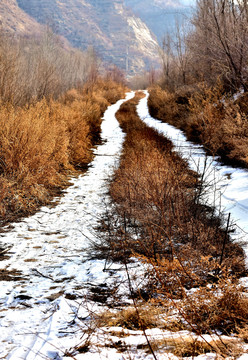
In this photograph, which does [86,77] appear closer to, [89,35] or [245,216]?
[245,216]

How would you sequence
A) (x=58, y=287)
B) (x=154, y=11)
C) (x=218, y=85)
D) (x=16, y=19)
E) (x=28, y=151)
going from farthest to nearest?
1. (x=154, y=11)
2. (x=16, y=19)
3. (x=218, y=85)
4. (x=28, y=151)
5. (x=58, y=287)

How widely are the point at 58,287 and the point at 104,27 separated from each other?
122740 millimetres

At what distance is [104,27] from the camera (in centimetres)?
10894

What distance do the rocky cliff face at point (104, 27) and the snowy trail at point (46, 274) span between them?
92.4 m

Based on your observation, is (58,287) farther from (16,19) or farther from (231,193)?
(16,19)

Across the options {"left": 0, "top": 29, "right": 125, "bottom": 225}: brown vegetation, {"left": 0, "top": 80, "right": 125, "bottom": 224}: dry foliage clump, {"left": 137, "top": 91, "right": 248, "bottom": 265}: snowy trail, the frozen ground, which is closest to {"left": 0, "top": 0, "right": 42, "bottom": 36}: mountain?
{"left": 0, "top": 29, "right": 125, "bottom": 225}: brown vegetation

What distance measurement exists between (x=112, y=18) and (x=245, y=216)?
12646 centimetres

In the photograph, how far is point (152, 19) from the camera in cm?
13775

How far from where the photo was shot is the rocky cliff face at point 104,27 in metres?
92.9

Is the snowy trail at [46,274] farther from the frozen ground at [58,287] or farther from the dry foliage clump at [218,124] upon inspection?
the dry foliage clump at [218,124]

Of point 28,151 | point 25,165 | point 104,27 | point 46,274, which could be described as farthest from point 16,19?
point 46,274

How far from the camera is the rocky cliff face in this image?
92.9 m

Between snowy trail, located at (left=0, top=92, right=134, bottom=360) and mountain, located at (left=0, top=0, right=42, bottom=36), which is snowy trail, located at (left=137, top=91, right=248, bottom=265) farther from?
mountain, located at (left=0, top=0, right=42, bottom=36)

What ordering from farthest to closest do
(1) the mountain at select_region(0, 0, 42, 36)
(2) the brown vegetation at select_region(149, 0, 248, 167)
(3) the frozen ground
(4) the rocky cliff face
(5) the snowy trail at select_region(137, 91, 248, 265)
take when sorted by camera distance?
(4) the rocky cliff face < (1) the mountain at select_region(0, 0, 42, 36) < (2) the brown vegetation at select_region(149, 0, 248, 167) < (5) the snowy trail at select_region(137, 91, 248, 265) < (3) the frozen ground
